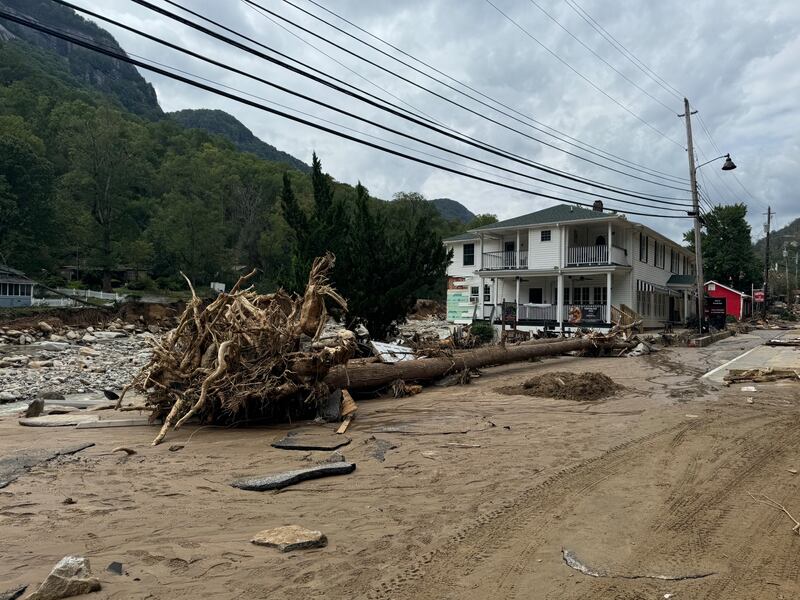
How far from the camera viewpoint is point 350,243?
1814 cm

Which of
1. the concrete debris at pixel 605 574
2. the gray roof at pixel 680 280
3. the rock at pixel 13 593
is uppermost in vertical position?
the gray roof at pixel 680 280

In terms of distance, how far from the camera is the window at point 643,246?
99.3ft

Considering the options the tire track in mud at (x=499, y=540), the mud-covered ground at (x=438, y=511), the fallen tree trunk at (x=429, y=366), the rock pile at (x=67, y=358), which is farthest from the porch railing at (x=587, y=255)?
the tire track in mud at (x=499, y=540)

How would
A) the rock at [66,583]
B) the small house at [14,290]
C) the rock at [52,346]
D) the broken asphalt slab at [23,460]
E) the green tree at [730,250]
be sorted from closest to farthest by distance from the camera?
the rock at [66,583] → the broken asphalt slab at [23,460] → the rock at [52,346] → the small house at [14,290] → the green tree at [730,250]

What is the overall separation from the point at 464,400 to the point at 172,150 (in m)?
84.3

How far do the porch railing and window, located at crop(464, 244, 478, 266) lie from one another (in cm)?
718

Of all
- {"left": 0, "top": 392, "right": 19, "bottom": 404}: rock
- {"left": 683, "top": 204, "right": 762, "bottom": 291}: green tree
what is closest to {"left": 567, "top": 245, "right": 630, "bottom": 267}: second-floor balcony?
{"left": 0, "top": 392, "right": 19, "bottom": 404}: rock

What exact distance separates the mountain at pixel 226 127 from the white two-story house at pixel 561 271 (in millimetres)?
146065

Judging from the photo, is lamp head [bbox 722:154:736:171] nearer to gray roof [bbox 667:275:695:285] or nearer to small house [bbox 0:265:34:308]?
gray roof [bbox 667:275:695:285]

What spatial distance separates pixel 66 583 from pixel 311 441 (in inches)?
159

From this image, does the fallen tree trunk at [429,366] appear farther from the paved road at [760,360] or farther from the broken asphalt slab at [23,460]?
the paved road at [760,360]

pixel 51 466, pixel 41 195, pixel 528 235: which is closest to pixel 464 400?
pixel 51 466

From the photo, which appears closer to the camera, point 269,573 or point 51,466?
point 269,573

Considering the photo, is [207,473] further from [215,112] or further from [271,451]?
[215,112]
